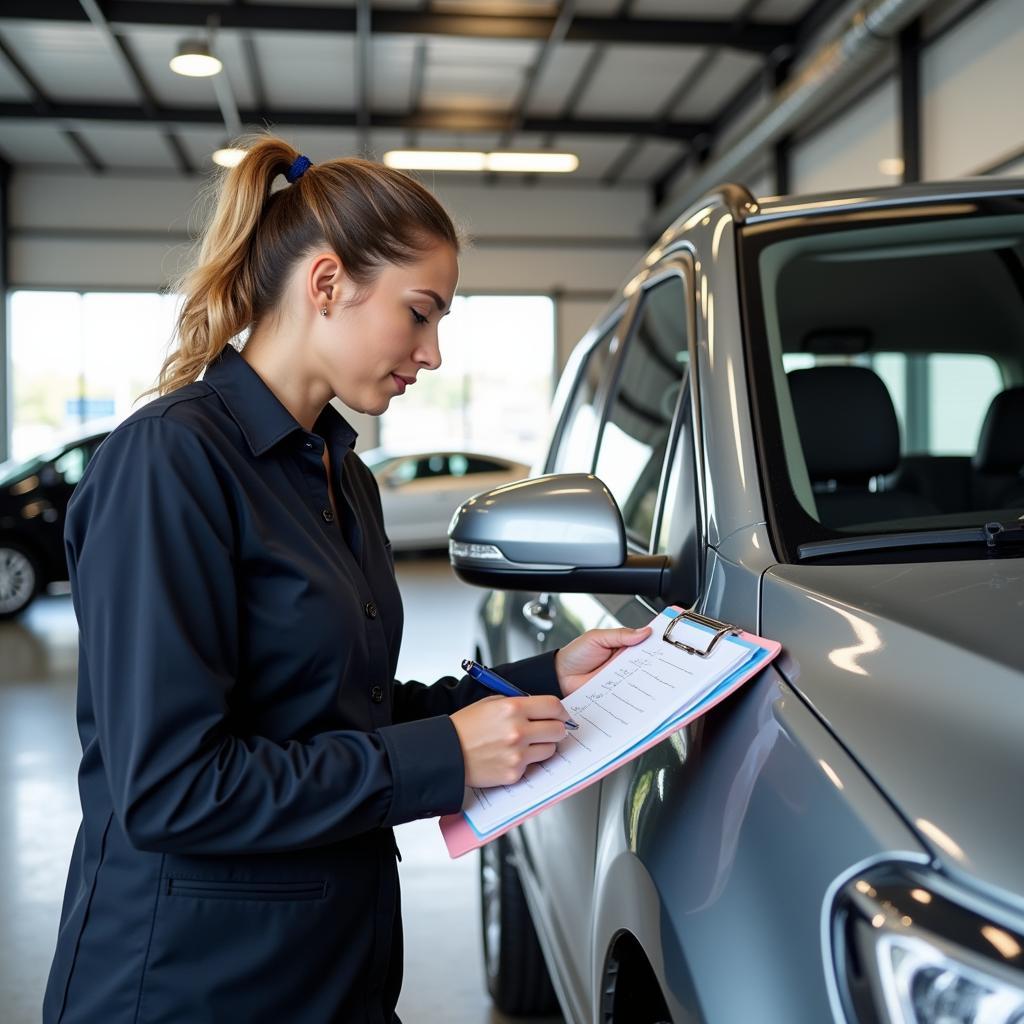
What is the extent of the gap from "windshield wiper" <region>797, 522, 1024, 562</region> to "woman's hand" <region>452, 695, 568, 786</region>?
0.35m

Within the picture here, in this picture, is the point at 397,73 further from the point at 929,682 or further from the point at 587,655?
the point at 929,682

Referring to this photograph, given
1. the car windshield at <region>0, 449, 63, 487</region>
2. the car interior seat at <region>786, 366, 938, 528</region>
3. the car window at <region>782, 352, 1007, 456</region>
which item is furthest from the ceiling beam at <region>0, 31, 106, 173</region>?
the car interior seat at <region>786, 366, 938, 528</region>

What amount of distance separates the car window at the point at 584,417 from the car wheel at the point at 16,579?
700 centimetres

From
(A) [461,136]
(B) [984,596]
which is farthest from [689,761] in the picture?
(A) [461,136]

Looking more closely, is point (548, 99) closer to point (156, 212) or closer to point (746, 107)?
point (746, 107)

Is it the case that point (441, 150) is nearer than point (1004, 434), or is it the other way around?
point (1004, 434)

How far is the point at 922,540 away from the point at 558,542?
16.5 inches

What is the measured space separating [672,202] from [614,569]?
13851mm

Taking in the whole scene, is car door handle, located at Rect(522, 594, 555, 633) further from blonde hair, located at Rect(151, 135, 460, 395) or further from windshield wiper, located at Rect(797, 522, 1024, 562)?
blonde hair, located at Rect(151, 135, 460, 395)

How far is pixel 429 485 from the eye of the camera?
41.0 ft

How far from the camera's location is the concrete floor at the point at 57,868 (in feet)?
9.37

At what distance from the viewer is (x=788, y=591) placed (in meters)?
1.13

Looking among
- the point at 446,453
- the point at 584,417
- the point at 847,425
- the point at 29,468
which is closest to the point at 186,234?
the point at 446,453

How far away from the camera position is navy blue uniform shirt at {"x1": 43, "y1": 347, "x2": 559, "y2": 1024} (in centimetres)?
101
